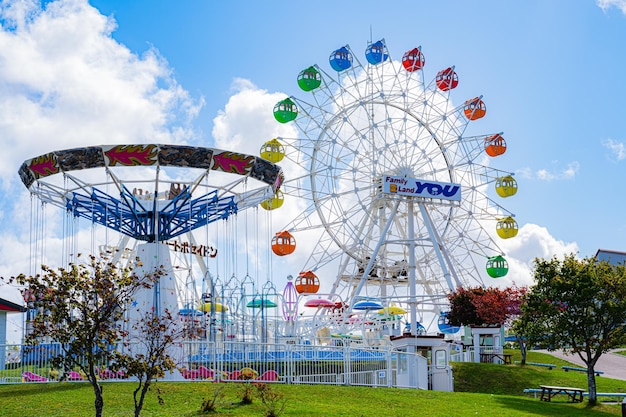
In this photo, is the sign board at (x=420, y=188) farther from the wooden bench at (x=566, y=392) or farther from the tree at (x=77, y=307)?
the tree at (x=77, y=307)

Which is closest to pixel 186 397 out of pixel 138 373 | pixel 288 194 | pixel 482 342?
pixel 138 373

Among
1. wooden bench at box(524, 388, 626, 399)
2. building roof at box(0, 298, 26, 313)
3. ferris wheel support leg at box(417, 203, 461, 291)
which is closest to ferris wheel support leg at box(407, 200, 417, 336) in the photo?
ferris wheel support leg at box(417, 203, 461, 291)

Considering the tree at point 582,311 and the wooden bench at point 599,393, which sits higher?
the tree at point 582,311

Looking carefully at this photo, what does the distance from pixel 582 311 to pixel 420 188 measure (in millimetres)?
21930

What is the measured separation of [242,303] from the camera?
104 feet

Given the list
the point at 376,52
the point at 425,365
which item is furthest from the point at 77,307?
the point at 376,52

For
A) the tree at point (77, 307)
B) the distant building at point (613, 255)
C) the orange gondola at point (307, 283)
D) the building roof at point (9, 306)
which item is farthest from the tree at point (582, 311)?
the distant building at point (613, 255)

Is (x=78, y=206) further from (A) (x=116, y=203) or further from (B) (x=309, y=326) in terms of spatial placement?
(B) (x=309, y=326)

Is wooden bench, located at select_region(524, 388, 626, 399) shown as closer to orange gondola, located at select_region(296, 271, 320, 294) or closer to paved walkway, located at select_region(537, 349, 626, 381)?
paved walkway, located at select_region(537, 349, 626, 381)

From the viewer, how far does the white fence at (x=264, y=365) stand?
77.4ft

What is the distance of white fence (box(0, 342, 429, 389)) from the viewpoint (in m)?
23.6

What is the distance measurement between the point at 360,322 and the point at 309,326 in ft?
8.10

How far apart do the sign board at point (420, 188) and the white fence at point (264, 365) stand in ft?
67.2

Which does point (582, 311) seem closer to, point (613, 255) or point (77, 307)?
point (77, 307)
